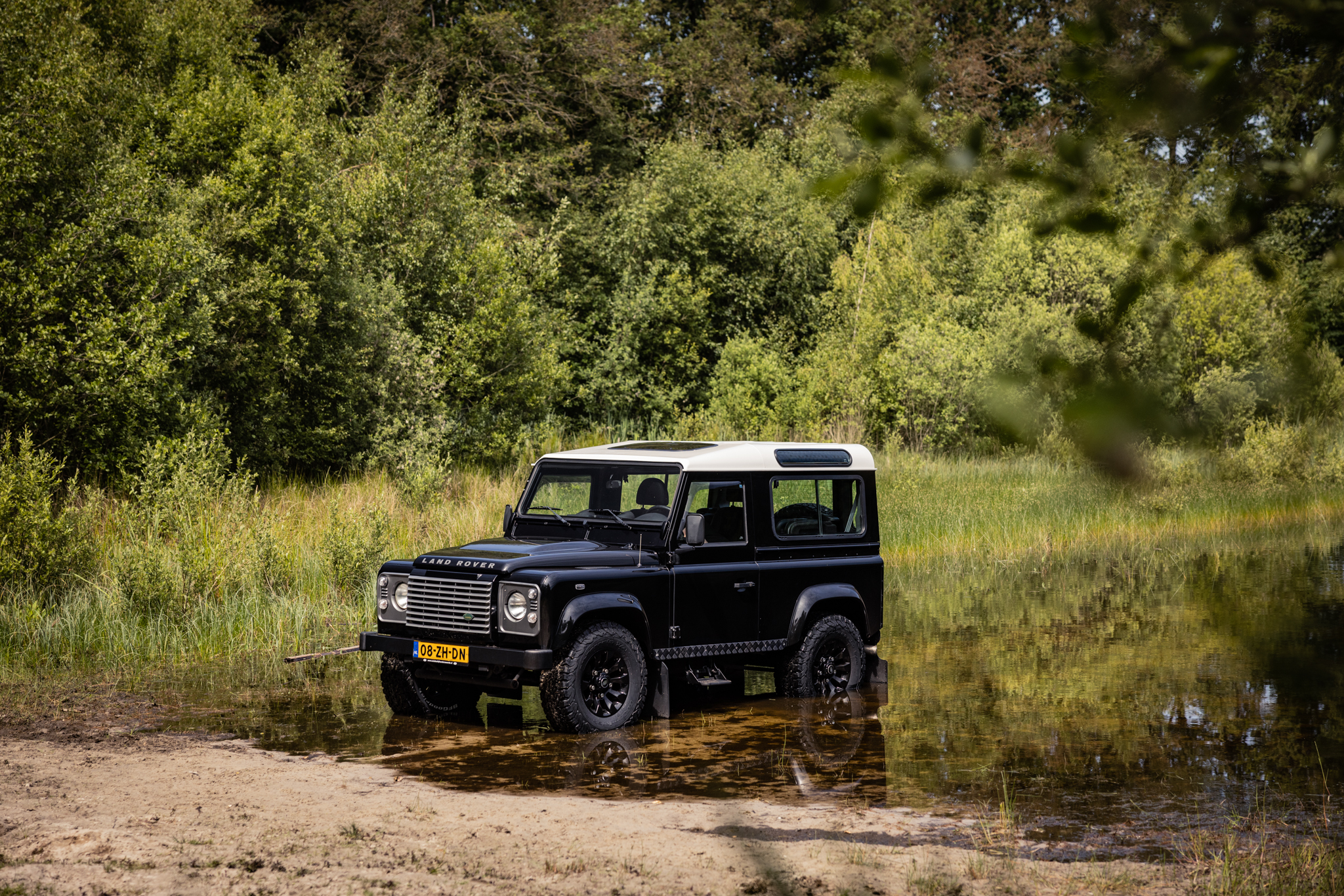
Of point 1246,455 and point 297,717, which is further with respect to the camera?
point 1246,455

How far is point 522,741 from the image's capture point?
366 inches

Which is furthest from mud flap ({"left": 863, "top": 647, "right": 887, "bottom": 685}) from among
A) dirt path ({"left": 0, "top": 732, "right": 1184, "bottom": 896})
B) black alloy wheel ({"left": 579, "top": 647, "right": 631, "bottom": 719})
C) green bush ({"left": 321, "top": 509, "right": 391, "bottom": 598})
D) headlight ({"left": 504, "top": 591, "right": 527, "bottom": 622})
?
green bush ({"left": 321, "top": 509, "right": 391, "bottom": 598})

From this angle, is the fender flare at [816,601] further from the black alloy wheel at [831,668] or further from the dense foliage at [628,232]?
the dense foliage at [628,232]

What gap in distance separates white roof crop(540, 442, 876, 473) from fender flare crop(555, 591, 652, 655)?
1312 millimetres

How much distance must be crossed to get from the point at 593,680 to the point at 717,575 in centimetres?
134

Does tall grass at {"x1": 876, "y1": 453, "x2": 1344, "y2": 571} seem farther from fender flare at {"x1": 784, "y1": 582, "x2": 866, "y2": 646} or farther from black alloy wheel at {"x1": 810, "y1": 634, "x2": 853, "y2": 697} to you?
fender flare at {"x1": 784, "y1": 582, "x2": 866, "y2": 646}

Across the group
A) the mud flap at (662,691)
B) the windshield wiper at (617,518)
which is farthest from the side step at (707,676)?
the windshield wiper at (617,518)

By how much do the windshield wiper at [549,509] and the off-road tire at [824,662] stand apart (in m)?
2.14

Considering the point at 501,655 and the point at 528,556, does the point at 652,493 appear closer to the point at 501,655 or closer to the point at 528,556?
the point at 528,556

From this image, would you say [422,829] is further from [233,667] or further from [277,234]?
[277,234]

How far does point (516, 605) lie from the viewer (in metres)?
9.06

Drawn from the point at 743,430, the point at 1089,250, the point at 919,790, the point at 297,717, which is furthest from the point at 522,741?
the point at 1089,250

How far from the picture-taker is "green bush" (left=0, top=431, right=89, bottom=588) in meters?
13.9

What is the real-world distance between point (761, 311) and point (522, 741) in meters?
30.6
